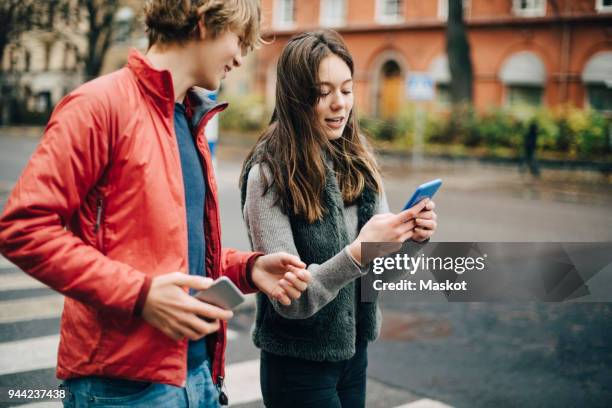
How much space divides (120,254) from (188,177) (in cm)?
31

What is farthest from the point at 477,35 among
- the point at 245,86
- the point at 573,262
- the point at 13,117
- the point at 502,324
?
the point at 573,262

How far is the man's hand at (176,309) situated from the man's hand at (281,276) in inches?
16.6

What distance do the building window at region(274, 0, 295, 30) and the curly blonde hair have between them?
34.5 metres

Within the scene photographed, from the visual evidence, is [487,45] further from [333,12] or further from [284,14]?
[284,14]

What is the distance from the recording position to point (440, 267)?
7.47 ft

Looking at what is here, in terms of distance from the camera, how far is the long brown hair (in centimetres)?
219

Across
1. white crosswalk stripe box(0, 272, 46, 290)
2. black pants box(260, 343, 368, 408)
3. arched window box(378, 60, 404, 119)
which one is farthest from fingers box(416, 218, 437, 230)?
arched window box(378, 60, 404, 119)

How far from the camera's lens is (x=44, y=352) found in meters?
4.94

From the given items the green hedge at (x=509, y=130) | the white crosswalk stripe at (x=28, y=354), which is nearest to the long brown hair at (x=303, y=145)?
the white crosswalk stripe at (x=28, y=354)

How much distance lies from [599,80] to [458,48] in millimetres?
6083

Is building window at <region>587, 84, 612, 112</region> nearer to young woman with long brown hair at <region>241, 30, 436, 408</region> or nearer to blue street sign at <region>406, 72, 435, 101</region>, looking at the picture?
blue street sign at <region>406, 72, 435, 101</region>

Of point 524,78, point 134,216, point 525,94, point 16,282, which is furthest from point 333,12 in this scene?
point 134,216

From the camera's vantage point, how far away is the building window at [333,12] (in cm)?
3322

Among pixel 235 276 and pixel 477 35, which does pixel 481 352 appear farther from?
pixel 477 35
